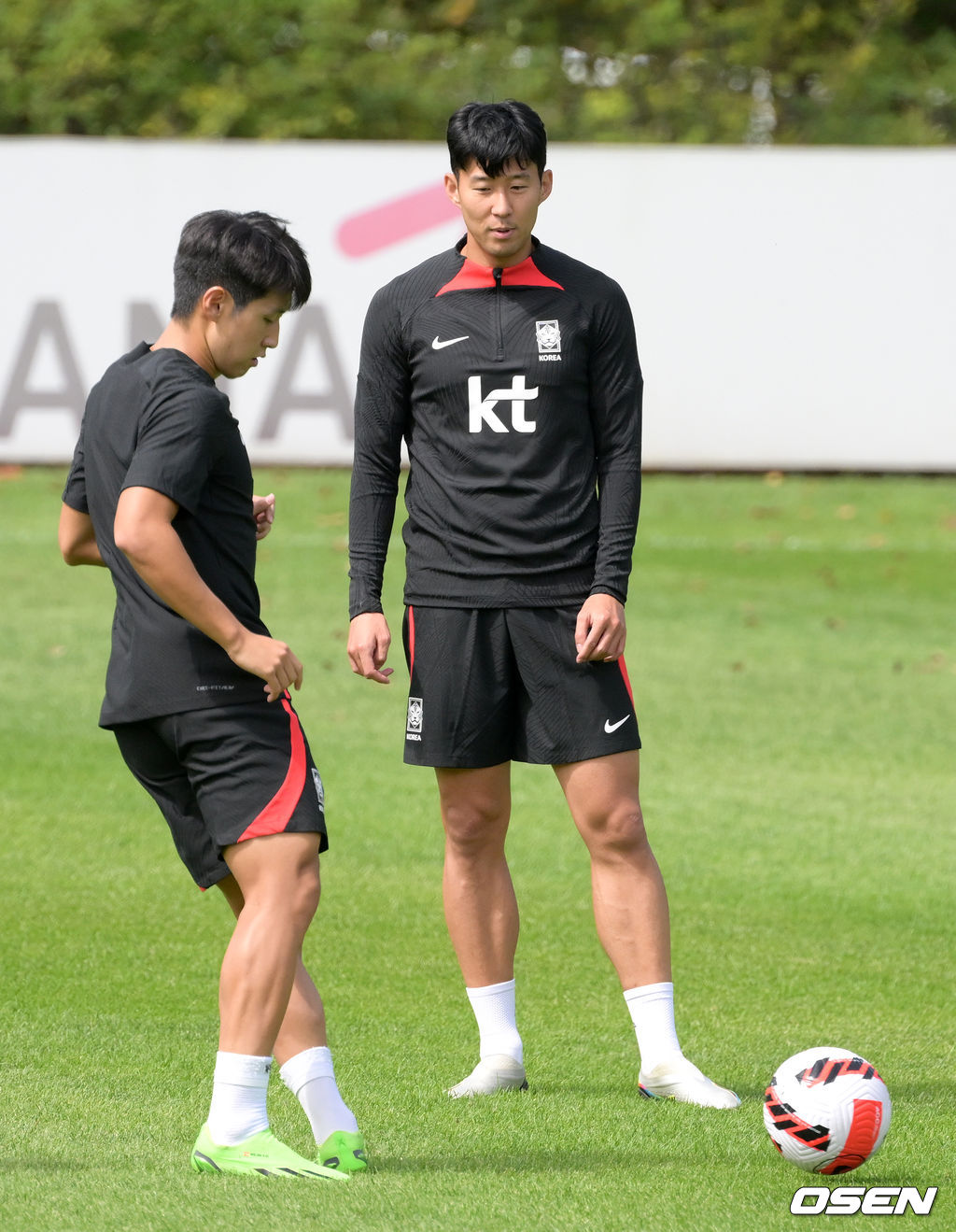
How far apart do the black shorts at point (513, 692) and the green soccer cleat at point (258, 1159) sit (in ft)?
3.83

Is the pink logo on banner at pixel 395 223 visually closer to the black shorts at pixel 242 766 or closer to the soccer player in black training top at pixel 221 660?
the soccer player in black training top at pixel 221 660

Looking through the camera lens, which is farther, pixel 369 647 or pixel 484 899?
pixel 484 899

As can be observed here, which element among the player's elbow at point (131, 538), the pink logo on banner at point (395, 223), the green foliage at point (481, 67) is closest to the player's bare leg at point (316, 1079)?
the player's elbow at point (131, 538)

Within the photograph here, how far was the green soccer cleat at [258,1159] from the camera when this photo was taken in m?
3.73

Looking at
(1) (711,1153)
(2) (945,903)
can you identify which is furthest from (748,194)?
(1) (711,1153)

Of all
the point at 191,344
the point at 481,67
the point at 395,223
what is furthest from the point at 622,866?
the point at 481,67

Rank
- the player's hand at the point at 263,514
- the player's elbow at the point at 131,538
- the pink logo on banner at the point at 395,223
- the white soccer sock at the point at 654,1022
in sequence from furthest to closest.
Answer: the pink logo on banner at the point at 395,223 < the white soccer sock at the point at 654,1022 < the player's hand at the point at 263,514 < the player's elbow at the point at 131,538

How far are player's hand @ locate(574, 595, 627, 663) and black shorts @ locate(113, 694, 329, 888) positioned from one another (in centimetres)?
90

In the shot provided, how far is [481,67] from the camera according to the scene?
29125mm

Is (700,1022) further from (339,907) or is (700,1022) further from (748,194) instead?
(748,194)

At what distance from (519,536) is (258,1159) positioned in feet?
5.45

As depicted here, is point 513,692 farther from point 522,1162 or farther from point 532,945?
point 532,945

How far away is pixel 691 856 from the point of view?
7730 mm

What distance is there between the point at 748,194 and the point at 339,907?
44.0ft
